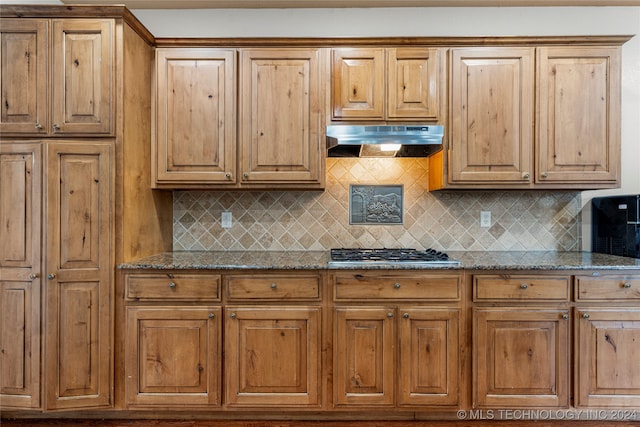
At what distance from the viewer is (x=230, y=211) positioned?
8.93 feet

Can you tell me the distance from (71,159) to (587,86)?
3097mm

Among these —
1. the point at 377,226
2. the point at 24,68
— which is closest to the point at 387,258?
the point at 377,226

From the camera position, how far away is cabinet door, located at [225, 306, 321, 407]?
6.68ft

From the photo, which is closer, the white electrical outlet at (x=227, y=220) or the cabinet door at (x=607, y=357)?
the cabinet door at (x=607, y=357)

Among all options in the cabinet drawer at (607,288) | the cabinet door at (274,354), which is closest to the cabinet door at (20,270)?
the cabinet door at (274,354)

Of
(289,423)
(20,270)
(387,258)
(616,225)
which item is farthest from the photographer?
(616,225)

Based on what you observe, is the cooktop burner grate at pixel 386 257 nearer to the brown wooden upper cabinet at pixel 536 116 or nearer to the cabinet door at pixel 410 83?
the brown wooden upper cabinet at pixel 536 116

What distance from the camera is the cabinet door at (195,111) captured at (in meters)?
2.33

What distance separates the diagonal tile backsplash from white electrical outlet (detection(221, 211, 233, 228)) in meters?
0.03

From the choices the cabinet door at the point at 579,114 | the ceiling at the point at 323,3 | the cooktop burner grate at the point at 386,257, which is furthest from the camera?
the ceiling at the point at 323,3

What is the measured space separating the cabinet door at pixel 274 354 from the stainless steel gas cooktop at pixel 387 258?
0.34 m

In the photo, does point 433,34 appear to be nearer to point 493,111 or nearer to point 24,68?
point 493,111

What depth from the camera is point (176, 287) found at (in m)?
2.03

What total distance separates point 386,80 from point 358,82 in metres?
0.18
